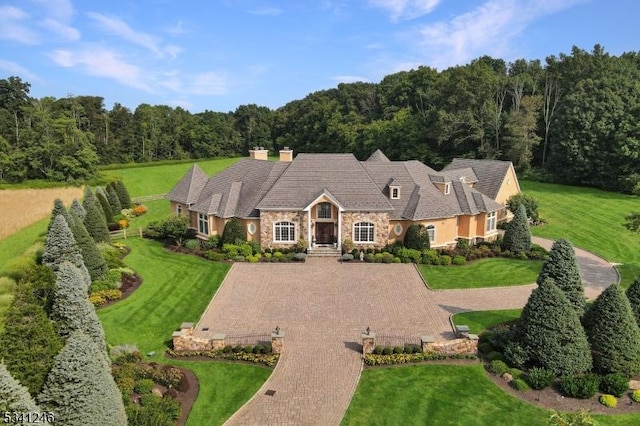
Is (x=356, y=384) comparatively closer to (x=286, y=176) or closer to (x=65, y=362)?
(x=65, y=362)

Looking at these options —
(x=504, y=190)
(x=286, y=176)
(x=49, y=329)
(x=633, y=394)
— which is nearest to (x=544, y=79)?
(x=504, y=190)

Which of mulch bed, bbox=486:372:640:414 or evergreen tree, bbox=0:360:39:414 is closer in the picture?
evergreen tree, bbox=0:360:39:414

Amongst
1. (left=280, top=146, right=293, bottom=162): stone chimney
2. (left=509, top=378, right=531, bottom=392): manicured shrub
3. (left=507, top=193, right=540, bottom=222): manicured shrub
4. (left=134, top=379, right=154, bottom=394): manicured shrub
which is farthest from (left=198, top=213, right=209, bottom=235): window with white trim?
(left=507, top=193, right=540, bottom=222): manicured shrub

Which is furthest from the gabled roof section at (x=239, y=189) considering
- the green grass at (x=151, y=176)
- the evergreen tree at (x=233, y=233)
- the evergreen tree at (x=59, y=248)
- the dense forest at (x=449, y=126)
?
the dense forest at (x=449, y=126)

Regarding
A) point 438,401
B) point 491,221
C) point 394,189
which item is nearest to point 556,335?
point 438,401

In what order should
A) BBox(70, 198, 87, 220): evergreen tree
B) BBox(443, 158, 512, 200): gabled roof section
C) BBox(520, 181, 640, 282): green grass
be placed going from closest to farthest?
BBox(70, 198, 87, 220): evergreen tree
BBox(520, 181, 640, 282): green grass
BBox(443, 158, 512, 200): gabled roof section

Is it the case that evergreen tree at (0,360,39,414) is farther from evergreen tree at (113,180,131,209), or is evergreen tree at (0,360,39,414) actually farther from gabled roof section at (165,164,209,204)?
evergreen tree at (113,180,131,209)

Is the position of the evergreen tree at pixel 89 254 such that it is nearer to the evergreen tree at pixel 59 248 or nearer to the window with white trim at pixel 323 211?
the evergreen tree at pixel 59 248

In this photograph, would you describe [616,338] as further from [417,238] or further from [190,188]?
[190,188]
